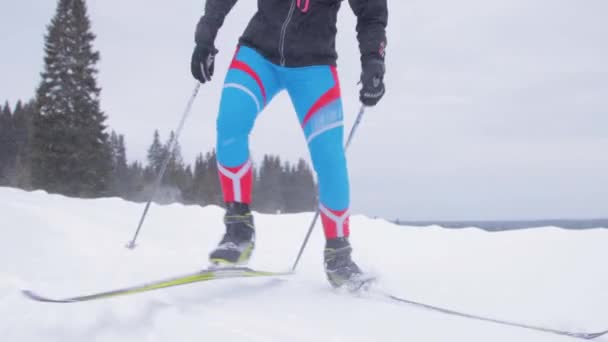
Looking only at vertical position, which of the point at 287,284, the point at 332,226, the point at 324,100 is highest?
the point at 324,100

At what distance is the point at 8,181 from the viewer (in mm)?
48781

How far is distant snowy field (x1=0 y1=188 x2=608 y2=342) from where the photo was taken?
1.58 metres

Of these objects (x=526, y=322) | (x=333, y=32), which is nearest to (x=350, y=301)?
(x=526, y=322)

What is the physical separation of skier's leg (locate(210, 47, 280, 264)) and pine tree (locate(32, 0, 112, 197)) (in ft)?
93.5

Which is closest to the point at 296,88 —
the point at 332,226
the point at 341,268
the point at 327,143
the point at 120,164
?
the point at 327,143

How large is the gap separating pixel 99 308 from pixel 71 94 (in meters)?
32.0

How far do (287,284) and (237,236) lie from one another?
0.43 m

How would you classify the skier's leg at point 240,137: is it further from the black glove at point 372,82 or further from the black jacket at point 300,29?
the black glove at point 372,82

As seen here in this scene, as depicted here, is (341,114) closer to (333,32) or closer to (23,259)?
(333,32)

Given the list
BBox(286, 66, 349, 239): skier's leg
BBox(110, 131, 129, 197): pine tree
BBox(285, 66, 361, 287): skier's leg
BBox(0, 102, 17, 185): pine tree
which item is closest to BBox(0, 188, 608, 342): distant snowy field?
BBox(285, 66, 361, 287): skier's leg

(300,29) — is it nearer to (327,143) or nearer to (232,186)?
(327,143)

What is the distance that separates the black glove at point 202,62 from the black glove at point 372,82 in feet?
3.42

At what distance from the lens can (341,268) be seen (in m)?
2.55

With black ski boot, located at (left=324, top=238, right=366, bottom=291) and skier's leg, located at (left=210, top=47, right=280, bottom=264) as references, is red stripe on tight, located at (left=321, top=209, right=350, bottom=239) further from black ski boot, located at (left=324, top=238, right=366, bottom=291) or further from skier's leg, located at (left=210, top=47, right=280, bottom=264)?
skier's leg, located at (left=210, top=47, right=280, bottom=264)
